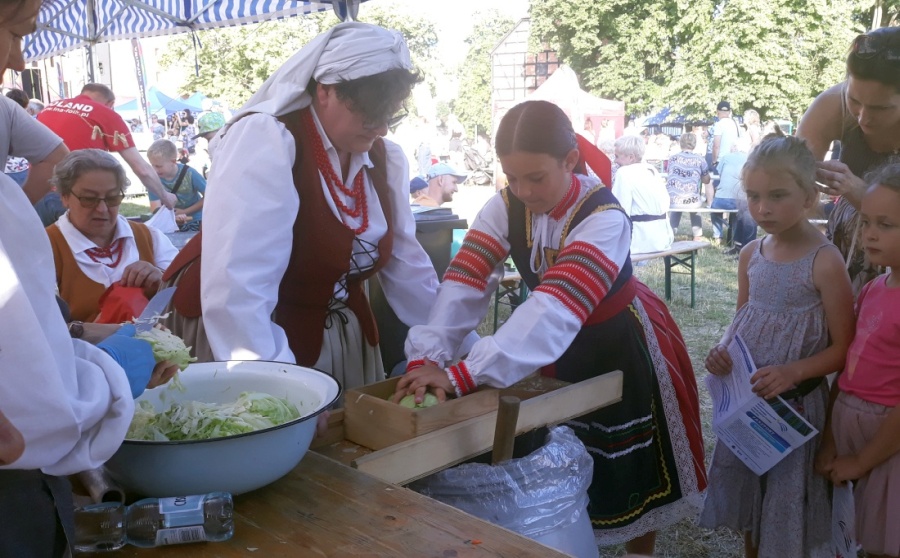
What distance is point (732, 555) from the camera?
9.63ft

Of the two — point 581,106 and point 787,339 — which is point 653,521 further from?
point 581,106

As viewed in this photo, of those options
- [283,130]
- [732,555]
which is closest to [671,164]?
[732,555]

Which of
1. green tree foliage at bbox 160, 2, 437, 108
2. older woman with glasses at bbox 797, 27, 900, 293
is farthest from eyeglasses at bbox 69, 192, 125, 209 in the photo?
green tree foliage at bbox 160, 2, 437, 108

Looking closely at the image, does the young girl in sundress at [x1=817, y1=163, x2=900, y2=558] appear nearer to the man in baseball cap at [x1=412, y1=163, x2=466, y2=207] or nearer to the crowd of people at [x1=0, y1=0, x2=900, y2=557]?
the crowd of people at [x1=0, y1=0, x2=900, y2=557]

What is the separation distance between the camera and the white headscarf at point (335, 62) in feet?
5.87

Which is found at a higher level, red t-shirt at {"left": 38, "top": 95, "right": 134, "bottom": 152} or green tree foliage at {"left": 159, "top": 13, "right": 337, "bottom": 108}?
green tree foliage at {"left": 159, "top": 13, "right": 337, "bottom": 108}

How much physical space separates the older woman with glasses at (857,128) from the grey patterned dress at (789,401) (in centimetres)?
26

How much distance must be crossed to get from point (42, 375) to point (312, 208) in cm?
104

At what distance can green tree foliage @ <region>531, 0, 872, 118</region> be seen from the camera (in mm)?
22125

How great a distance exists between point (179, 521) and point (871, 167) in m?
2.31

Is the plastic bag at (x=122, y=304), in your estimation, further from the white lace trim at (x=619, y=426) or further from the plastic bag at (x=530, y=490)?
the white lace trim at (x=619, y=426)

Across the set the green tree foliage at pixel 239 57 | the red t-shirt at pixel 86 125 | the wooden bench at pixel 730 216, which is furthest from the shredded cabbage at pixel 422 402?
the green tree foliage at pixel 239 57

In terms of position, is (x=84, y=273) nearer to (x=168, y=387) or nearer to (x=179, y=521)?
(x=168, y=387)

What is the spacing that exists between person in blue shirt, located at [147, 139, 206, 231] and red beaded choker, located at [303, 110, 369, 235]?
14.2 feet
